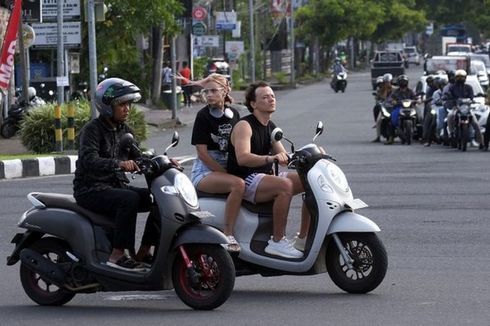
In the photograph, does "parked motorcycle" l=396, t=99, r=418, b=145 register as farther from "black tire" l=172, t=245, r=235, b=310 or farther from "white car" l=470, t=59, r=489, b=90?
"white car" l=470, t=59, r=489, b=90

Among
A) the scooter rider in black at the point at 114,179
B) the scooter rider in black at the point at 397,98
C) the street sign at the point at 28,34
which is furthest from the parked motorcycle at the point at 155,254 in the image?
the street sign at the point at 28,34

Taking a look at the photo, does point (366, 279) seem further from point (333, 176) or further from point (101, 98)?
point (101, 98)

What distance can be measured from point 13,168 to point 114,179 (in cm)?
1353

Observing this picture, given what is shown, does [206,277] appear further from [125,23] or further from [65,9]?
[125,23]

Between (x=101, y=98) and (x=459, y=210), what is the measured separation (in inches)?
285

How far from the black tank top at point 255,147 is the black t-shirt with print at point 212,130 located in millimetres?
165

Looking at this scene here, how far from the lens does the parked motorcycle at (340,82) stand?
68812 millimetres

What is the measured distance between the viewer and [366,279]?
10219mm

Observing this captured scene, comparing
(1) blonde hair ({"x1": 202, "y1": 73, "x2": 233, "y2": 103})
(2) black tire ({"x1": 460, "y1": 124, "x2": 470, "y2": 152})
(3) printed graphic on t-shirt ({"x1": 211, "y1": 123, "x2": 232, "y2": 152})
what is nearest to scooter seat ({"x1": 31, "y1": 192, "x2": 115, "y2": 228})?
(3) printed graphic on t-shirt ({"x1": 211, "y1": 123, "x2": 232, "y2": 152})

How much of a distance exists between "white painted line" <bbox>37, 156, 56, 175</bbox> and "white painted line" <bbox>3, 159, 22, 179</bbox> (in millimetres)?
444

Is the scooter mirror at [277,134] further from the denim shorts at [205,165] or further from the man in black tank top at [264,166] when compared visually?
the denim shorts at [205,165]

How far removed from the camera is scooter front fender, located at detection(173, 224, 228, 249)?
9.52 meters

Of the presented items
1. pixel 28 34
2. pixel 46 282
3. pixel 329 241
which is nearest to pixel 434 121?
pixel 28 34

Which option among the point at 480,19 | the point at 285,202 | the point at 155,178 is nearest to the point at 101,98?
the point at 155,178
